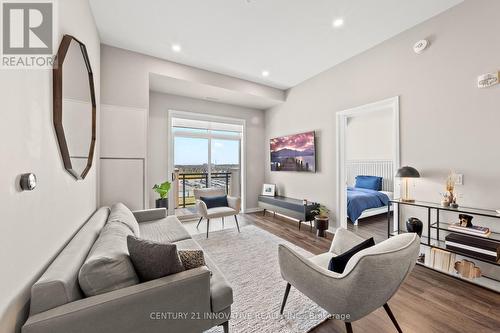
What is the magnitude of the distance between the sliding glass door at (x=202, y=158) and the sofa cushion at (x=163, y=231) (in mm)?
1672

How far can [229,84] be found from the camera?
401cm

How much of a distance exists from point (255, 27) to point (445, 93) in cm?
245

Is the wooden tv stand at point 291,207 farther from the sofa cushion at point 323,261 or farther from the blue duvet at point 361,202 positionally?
the sofa cushion at point 323,261

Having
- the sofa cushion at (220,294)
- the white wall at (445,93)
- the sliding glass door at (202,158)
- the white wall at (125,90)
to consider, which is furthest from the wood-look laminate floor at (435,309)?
the sliding glass door at (202,158)

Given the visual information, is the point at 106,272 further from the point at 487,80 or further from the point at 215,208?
the point at 487,80

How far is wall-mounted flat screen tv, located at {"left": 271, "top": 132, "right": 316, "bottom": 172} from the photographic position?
407 cm

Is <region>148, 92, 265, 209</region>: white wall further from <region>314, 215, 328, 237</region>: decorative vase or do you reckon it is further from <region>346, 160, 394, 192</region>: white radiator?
<region>346, 160, 394, 192</region>: white radiator

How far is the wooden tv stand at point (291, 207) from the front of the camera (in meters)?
3.68

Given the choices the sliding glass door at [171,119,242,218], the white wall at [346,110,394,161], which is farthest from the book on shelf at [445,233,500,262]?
the sliding glass door at [171,119,242,218]

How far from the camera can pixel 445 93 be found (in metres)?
2.33

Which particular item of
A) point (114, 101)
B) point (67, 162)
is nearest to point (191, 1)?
point (114, 101)

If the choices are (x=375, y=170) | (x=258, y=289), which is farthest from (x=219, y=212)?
(x=375, y=170)

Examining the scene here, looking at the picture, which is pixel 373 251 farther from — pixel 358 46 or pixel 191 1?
pixel 358 46

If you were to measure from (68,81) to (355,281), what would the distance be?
2384 millimetres
